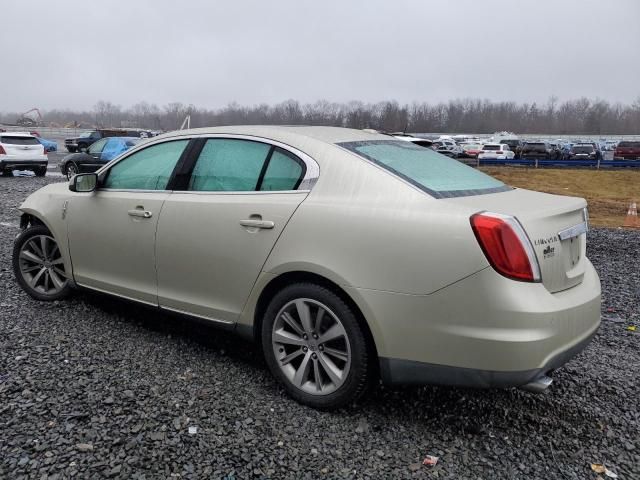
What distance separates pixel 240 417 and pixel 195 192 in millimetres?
1473

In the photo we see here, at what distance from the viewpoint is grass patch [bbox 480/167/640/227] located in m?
16.6

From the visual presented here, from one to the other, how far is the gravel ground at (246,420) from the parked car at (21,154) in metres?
16.3

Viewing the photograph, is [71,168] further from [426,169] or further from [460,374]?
[460,374]

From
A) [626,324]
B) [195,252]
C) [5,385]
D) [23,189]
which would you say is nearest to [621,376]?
[626,324]

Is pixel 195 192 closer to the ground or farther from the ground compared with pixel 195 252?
farther from the ground

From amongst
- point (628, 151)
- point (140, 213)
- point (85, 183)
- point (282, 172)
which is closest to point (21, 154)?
point (85, 183)

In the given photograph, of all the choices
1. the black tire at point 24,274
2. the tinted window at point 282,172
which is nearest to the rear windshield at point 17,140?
the black tire at point 24,274

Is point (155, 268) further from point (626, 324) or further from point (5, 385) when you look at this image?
point (626, 324)

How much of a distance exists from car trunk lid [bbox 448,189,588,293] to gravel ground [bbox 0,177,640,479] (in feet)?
2.74

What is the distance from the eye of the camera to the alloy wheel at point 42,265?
15.2ft

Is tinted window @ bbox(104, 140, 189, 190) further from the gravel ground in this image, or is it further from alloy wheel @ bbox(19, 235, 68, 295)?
the gravel ground

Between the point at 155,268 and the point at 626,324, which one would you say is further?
the point at 626,324

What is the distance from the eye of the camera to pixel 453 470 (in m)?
2.61

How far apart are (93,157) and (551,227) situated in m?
18.7
